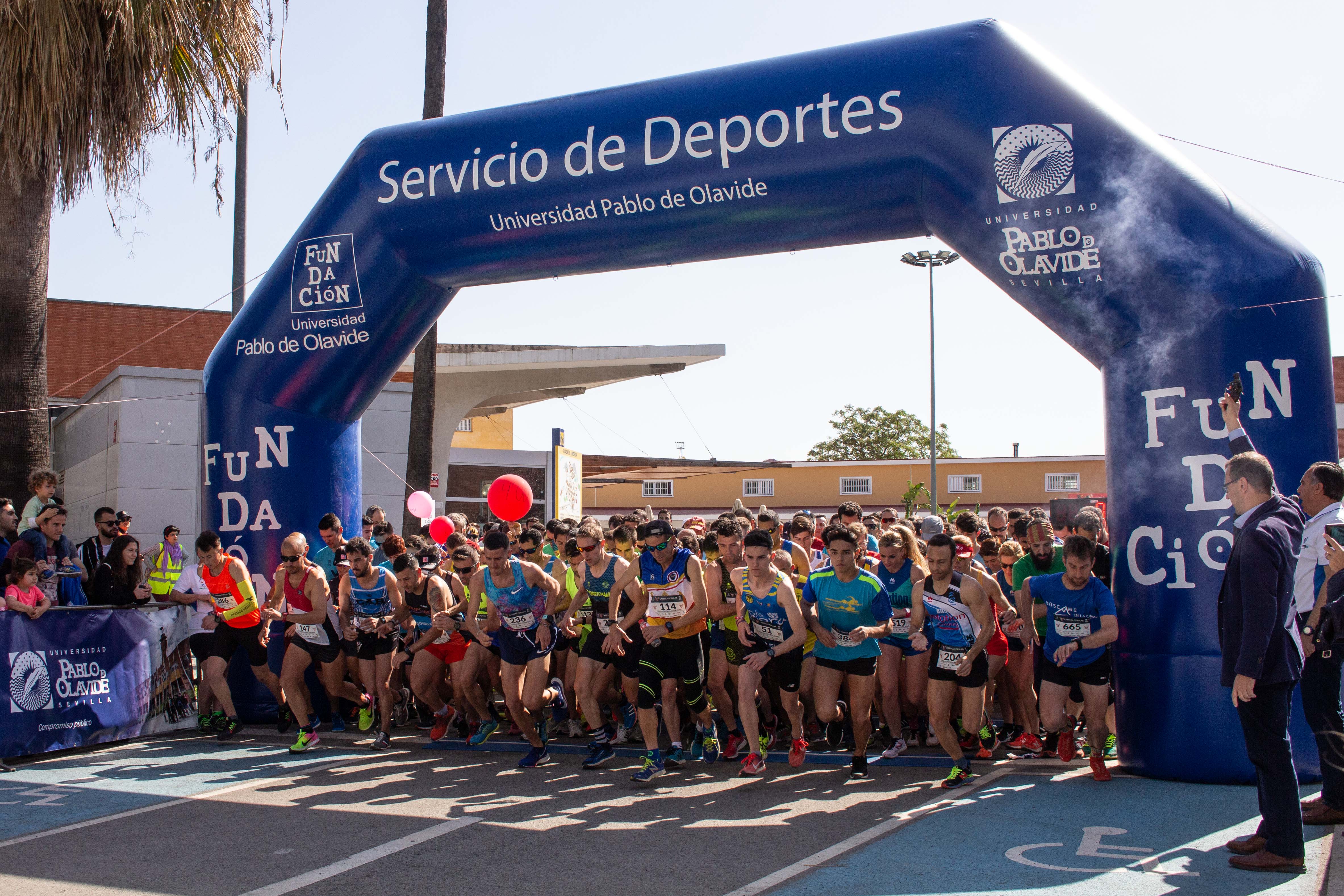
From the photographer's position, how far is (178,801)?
22.9 ft

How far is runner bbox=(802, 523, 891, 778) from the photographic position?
740 cm

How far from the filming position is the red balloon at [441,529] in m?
12.0

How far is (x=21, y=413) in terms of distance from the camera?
11000 mm

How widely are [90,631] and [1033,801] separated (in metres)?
7.23

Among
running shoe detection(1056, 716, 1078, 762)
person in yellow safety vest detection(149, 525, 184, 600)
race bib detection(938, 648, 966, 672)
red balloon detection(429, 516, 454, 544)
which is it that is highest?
red balloon detection(429, 516, 454, 544)

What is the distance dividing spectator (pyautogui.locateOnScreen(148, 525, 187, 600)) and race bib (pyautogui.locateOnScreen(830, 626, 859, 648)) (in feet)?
21.8

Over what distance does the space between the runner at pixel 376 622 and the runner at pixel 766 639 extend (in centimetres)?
302

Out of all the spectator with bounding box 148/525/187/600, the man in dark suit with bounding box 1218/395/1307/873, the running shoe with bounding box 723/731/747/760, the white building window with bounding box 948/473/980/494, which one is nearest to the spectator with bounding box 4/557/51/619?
the spectator with bounding box 148/525/187/600

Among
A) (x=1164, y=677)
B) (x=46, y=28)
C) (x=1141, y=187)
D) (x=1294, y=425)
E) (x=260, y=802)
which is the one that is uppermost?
(x=46, y=28)

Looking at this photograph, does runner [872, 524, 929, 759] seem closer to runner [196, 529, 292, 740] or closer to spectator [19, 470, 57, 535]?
runner [196, 529, 292, 740]

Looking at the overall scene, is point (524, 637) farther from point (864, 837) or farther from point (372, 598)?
point (864, 837)

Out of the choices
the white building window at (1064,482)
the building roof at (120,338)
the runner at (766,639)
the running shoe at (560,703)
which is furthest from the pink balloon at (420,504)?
the white building window at (1064,482)

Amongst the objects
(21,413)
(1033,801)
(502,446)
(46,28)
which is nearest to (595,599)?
(1033,801)

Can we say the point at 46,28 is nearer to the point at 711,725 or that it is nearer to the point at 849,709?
the point at 711,725
